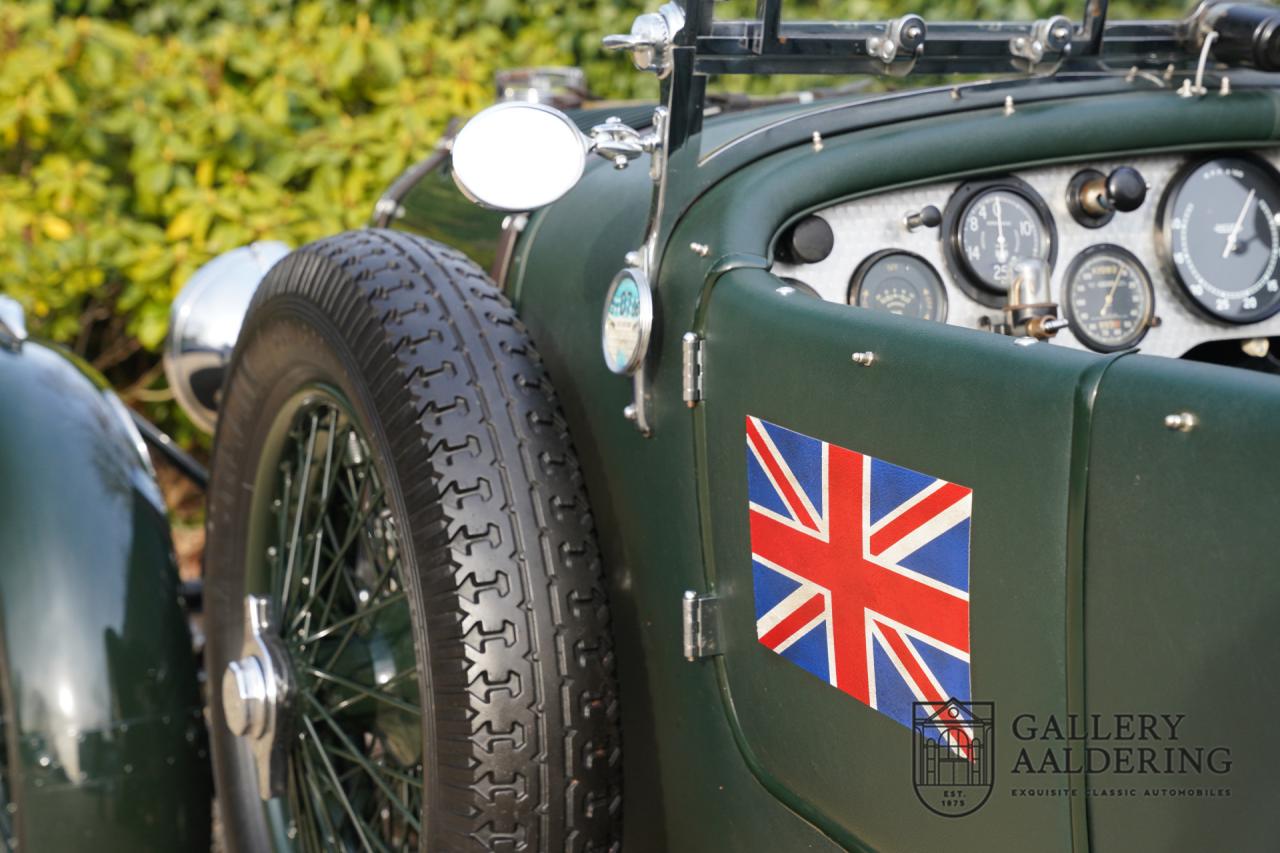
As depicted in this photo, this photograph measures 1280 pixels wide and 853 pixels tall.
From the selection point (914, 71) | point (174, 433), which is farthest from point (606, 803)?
point (174, 433)

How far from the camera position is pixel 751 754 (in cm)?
168

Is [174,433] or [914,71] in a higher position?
[914,71]

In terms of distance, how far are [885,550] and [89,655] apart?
1.47 metres

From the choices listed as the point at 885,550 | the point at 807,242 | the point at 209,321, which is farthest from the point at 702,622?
the point at 209,321

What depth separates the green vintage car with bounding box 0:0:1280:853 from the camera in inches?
46.9

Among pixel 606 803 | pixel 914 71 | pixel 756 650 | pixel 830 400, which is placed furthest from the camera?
pixel 914 71

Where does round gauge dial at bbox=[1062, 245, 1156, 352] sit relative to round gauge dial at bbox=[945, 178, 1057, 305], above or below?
below

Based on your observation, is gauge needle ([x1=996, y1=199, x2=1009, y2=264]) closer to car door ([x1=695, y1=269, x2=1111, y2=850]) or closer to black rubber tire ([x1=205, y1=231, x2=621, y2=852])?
car door ([x1=695, y1=269, x2=1111, y2=850])

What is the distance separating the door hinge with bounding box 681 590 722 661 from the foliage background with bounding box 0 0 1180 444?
302 cm

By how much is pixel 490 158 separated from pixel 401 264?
341mm

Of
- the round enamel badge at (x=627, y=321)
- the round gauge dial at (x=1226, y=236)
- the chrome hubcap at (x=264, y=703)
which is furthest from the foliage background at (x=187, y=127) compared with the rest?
the round enamel badge at (x=627, y=321)

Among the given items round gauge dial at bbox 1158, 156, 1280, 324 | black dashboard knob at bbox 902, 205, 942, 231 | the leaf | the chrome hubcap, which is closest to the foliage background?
the leaf

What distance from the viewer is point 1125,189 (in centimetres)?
206

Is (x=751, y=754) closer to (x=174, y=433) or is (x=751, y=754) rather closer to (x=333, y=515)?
(x=333, y=515)
